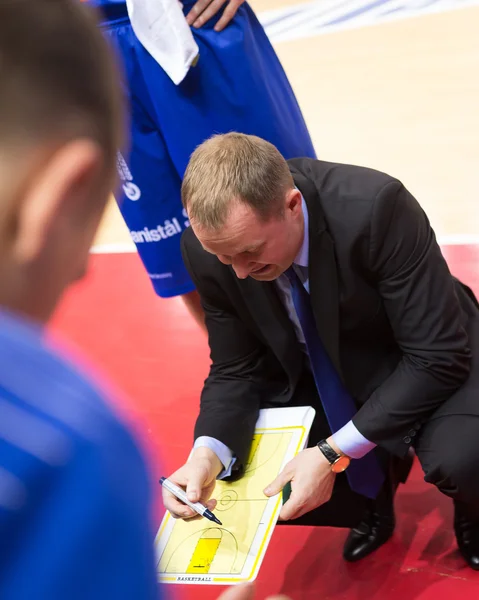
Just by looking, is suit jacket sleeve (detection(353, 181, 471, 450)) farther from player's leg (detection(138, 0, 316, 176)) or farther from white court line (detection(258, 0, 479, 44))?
white court line (detection(258, 0, 479, 44))

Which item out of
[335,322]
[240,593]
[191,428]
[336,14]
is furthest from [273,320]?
[336,14]

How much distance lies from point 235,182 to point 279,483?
0.66 m

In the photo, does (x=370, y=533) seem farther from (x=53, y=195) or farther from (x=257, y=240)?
(x=53, y=195)

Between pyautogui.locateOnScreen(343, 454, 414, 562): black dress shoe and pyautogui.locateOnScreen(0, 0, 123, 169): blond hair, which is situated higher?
pyautogui.locateOnScreen(0, 0, 123, 169): blond hair

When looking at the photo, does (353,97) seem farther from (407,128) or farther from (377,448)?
(377,448)

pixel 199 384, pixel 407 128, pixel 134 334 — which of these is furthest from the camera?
pixel 407 128

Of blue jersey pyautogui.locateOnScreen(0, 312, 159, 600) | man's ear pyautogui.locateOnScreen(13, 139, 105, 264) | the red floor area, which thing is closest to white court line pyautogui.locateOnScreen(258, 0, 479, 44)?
the red floor area

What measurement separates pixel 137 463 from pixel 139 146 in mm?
1923

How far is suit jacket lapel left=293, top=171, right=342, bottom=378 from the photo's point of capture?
175cm

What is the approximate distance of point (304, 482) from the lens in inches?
68.6

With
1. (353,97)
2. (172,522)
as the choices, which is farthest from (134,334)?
(353,97)

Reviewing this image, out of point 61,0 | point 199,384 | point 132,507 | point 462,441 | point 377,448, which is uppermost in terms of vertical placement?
point 61,0

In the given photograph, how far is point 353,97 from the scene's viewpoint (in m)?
5.01

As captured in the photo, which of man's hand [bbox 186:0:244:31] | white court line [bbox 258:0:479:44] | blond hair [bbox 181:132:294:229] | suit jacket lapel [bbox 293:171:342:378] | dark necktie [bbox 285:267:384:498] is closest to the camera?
blond hair [bbox 181:132:294:229]
